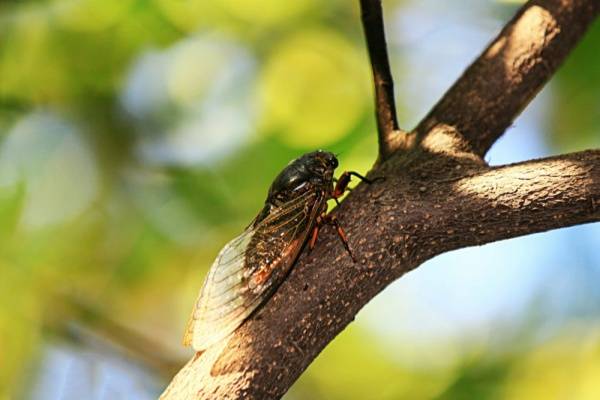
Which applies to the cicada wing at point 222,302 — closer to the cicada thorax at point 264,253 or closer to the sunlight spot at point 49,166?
the cicada thorax at point 264,253

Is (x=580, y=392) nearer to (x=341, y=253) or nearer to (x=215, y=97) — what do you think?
(x=341, y=253)

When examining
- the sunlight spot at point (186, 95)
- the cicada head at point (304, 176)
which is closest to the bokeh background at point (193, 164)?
the sunlight spot at point (186, 95)

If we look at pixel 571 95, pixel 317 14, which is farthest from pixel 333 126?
pixel 571 95

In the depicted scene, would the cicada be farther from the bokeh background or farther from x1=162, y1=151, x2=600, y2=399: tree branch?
the bokeh background

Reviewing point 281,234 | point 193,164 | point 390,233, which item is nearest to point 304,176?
point 281,234

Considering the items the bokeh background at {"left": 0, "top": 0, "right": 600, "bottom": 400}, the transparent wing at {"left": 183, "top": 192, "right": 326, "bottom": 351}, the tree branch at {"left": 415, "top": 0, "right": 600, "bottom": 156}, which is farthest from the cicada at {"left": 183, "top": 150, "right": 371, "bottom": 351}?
the bokeh background at {"left": 0, "top": 0, "right": 600, "bottom": 400}

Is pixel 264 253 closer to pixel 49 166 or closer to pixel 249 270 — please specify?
pixel 249 270

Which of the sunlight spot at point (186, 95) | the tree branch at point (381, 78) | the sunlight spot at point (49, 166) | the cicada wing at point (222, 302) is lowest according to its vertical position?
the cicada wing at point (222, 302)
